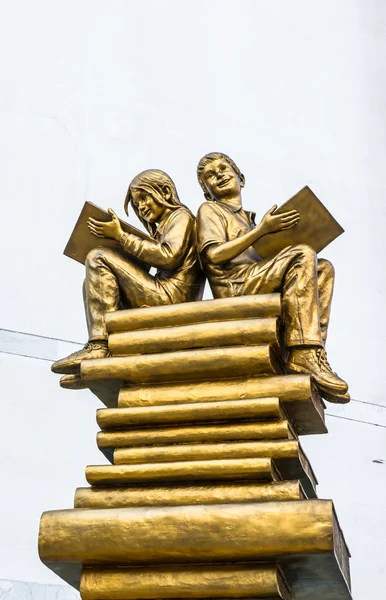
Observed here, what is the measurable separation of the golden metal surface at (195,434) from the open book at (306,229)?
736mm

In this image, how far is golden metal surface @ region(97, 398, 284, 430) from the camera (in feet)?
11.1

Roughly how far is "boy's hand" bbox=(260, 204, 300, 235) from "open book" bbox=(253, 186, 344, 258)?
2cm

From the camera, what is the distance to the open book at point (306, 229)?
3742 mm

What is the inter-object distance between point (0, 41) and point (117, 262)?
320cm

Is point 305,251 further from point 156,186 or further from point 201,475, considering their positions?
point 201,475

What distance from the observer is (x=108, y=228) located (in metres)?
3.87

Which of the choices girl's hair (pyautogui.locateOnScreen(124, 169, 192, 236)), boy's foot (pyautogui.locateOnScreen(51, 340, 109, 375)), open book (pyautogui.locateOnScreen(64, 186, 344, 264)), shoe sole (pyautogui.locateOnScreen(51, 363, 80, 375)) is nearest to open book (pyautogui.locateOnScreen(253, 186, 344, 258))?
open book (pyautogui.locateOnScreen(64, 186, 344, 264))

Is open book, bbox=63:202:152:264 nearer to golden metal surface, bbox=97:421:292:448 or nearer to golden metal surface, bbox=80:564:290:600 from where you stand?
golden metal surface, bbox=97:421:292:448

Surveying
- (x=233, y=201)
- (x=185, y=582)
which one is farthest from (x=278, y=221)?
(x=185, y=582)

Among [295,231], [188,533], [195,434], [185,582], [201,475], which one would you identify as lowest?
[185,582]

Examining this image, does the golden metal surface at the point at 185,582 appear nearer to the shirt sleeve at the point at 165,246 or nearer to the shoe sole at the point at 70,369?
the shoe sole at the point at 70,369

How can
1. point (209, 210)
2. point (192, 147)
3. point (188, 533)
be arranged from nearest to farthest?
point (188, 533) → point (209, 210) → point (192, 147)

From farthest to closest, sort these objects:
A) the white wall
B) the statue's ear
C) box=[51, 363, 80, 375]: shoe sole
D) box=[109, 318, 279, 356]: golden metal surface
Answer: the white wall, the statue's ear, box=[51, 363, 80, 375]: shoe sole, box=[109, 318, 279, 356]: golden metal surface

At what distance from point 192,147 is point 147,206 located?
9.16 ft
